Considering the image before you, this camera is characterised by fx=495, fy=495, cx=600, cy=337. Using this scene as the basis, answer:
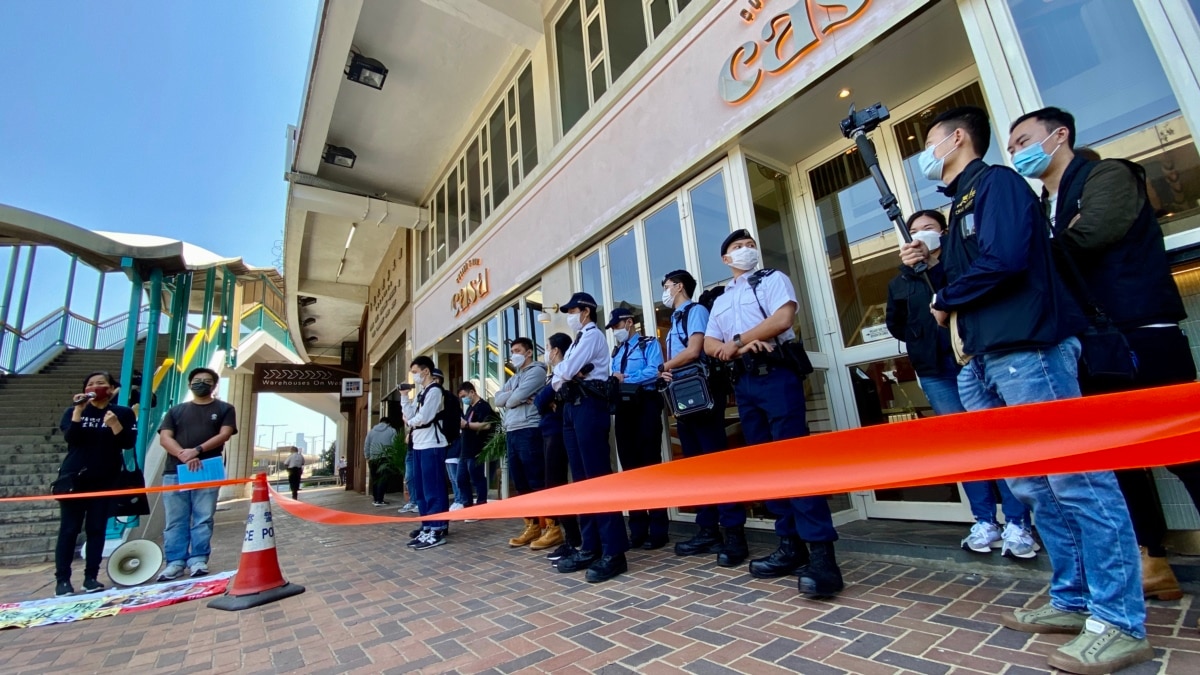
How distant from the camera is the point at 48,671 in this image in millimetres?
2379

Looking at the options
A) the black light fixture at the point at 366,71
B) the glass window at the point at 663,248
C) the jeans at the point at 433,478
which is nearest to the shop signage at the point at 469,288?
the black light fixture at the point at 366,71

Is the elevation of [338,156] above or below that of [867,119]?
above

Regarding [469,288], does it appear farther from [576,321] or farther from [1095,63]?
[1095,63]

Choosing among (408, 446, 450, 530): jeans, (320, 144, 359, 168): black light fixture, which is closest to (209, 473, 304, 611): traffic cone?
(408, 446, 450, 530): jeans

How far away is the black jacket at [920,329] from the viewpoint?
2.83 m

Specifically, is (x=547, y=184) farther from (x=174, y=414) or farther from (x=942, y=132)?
(x=942, y=132)

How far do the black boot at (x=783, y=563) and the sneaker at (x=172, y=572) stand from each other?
191 inches

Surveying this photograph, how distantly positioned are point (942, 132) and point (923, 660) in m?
2.08

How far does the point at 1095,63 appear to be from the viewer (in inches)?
100

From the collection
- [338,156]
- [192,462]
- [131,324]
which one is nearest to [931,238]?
[192,462]

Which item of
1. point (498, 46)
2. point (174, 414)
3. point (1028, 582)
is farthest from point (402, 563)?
point (498, 46)

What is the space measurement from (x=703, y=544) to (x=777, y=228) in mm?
2734

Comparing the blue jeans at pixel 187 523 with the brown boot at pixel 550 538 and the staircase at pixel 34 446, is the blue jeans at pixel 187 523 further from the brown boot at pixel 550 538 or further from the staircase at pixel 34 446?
the staircase at pixel 34 446

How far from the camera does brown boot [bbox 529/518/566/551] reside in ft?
14.5
